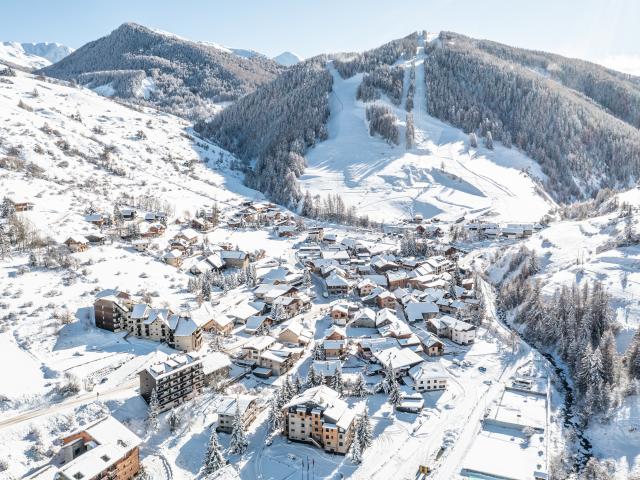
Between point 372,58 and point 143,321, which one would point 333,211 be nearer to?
point 143,321

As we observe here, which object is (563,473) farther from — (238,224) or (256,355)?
(238,224)

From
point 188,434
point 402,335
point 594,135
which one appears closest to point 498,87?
point 594,135

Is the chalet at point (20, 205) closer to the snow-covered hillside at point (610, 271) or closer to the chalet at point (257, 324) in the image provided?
the chalet at point (257, 324)

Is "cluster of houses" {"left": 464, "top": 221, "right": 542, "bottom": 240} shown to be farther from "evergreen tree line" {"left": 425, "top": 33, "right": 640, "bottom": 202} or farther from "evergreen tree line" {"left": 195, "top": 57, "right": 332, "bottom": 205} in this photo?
"evergreen tree line" {"left": 425, "top": 33, "right": 640, "bottom": 202}

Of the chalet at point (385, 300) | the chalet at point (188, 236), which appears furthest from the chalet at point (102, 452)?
the chalet at point (188, 236)

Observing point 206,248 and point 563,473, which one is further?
point 206,248
